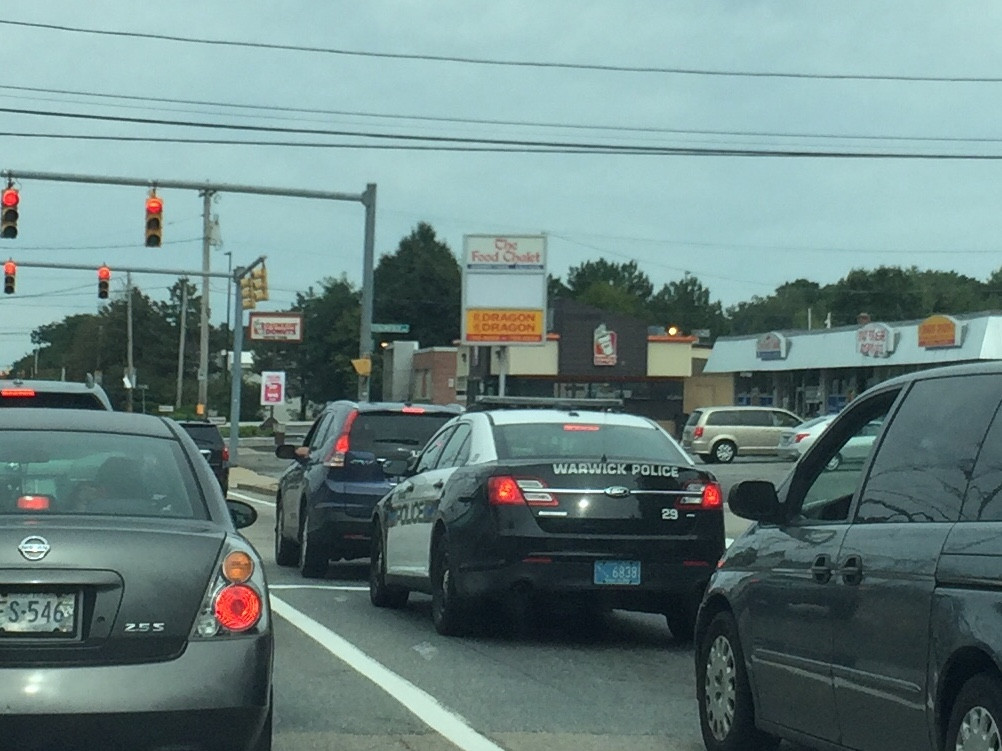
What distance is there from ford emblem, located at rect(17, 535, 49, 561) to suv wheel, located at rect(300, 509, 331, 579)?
1072cm

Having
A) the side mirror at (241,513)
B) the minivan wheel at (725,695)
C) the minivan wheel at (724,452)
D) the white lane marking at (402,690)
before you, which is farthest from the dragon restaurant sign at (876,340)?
the side mirror at (241,513)

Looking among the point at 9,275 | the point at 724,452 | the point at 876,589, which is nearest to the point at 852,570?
the point at 876,589

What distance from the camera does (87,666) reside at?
599cm

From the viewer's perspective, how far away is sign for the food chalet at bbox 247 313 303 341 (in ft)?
343

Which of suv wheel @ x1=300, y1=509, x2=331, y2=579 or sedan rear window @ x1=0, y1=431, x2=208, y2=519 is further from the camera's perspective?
suv wheel @ x1=300, y1=509, x2=331, y2=579

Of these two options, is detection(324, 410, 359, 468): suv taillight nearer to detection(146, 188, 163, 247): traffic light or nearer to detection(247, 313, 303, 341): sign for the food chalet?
detection(146, 188, 163, 247): traffic light

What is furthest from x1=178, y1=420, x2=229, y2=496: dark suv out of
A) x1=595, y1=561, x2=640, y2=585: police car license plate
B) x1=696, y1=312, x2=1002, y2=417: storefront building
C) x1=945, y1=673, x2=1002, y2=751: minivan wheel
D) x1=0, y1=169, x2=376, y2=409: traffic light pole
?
x1=945, y1=673, x2=1002, y2=751: minivan wheel

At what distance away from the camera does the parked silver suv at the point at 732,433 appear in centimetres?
5750

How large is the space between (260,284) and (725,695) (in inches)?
1572

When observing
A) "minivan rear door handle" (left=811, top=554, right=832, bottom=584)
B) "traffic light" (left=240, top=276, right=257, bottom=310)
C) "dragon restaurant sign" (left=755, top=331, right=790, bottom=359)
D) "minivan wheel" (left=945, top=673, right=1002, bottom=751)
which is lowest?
"minivan wheel" (left=945, top=673, right=1002, bottom=751)

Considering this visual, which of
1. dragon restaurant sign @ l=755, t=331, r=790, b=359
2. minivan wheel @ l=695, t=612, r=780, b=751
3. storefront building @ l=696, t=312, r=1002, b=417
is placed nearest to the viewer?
minivan wheel @ l=695, t=612, r=780, b=751

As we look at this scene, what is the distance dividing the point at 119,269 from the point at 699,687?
116ft

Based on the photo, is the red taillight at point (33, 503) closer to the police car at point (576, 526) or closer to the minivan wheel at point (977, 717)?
the minivan wheel at point (977, 717)

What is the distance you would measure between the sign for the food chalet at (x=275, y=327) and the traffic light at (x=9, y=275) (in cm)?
6274
